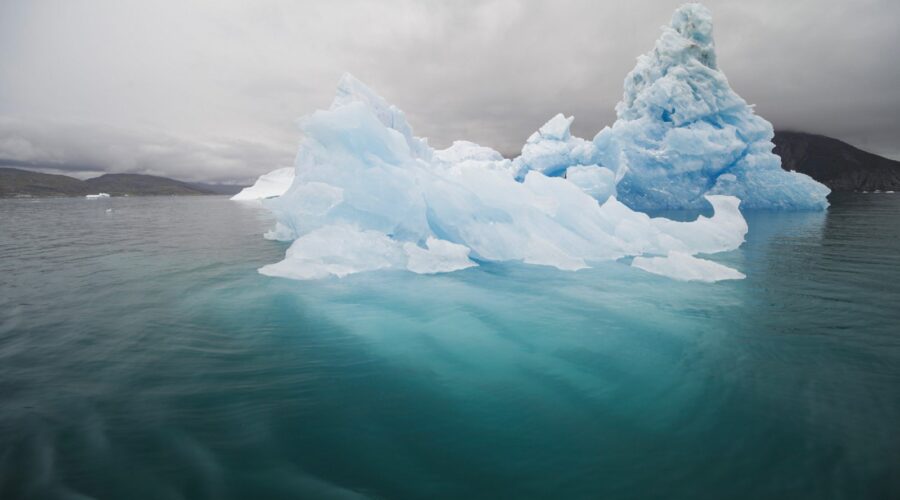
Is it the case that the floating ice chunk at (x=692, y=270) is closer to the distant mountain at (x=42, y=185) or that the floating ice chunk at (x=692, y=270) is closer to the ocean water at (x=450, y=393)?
the ocean water at (x=450, y=393)

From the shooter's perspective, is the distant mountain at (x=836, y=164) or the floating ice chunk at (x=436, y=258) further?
the distant mountain at (x=836, y=164)

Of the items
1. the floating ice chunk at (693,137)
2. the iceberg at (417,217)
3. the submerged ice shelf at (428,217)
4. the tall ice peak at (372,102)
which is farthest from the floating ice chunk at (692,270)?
the floating ice chunk at (693,137)

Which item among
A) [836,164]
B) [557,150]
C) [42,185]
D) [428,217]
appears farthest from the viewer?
[836,164]

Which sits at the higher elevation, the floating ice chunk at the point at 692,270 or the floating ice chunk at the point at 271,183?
the floating ice chunk at the point at 271,183

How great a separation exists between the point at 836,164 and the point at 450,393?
236001mm

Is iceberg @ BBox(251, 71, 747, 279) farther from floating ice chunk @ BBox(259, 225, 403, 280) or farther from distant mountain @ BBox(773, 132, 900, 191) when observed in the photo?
distant mountain @ BBox(773, 132, 900, 191)

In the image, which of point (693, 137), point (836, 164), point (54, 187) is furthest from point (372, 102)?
point (836, 164)

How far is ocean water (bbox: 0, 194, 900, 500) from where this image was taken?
2264mm

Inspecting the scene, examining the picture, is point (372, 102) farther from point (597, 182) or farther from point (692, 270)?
point (597, 182)

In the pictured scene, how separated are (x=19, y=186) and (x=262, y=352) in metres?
175

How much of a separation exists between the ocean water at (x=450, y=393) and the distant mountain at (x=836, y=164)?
169840mm

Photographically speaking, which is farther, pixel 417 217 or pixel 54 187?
pixel 54 187

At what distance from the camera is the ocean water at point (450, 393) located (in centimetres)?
226

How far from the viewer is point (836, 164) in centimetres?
16500
